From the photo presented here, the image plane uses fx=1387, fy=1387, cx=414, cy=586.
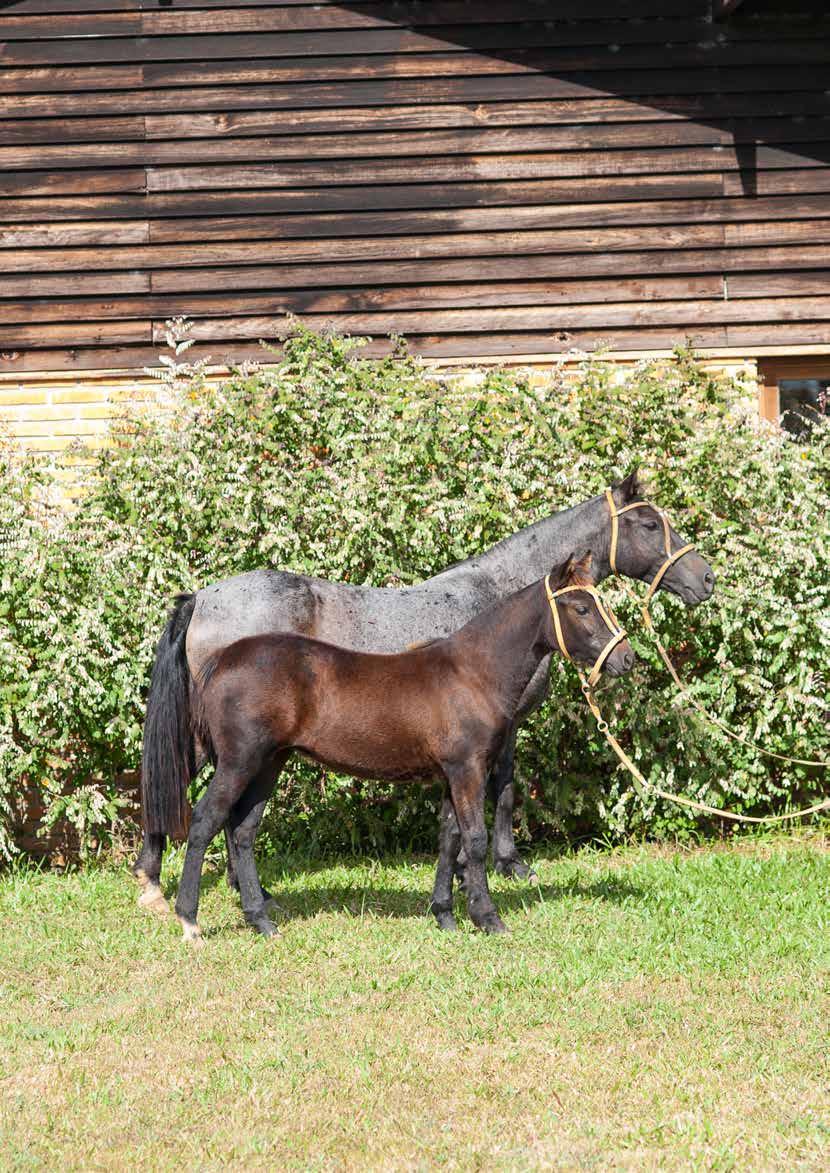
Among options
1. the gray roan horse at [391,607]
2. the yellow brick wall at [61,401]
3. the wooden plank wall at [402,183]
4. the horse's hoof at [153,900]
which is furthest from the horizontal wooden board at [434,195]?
the horse's hoof at [153,900]

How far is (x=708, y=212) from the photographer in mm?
10938

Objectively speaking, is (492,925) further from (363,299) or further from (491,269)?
(491,269)

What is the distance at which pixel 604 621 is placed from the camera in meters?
6.40

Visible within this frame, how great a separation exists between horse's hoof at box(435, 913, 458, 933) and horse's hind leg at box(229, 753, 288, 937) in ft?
2.73

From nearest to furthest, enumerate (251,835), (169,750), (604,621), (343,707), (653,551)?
(604,621)
(343,707)
(251,835)
(169,750)
(653,551)

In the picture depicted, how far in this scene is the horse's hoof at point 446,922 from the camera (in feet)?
21.9

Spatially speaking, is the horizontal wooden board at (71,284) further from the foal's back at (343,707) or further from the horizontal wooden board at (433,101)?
the foal's back at (343,707)

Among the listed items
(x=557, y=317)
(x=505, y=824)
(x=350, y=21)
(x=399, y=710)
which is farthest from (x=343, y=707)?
(x=350, y=21)

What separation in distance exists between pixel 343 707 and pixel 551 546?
177 centimetres

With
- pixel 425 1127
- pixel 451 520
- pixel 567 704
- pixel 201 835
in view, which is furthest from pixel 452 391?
pixel 425 1127

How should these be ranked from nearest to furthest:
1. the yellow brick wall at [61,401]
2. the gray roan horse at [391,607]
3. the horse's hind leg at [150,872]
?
the gray roan horse at [391,607] < the horse's hind leg at [150,872] < the yellow brick wall at [61,401]

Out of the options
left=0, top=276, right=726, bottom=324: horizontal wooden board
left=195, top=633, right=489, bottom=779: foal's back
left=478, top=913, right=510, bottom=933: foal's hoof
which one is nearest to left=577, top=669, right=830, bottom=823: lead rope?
left=195, top=633, right=489, bottom=779: foal's back

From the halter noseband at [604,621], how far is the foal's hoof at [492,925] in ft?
3.99

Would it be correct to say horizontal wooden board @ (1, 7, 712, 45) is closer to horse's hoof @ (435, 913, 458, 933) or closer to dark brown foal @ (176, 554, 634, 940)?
dark brown foal @ (176, 554, 634, 940)
